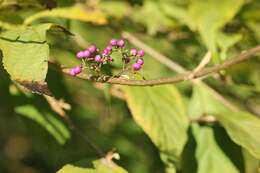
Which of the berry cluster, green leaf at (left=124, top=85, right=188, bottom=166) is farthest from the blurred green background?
the berry cluster

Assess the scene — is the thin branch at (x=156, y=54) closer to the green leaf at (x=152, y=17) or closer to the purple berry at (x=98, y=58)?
the green leaf at (x=152, y=17)

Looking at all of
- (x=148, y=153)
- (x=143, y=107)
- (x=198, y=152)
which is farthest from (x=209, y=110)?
(x=148, y=153)

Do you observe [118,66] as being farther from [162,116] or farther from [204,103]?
[204,103]

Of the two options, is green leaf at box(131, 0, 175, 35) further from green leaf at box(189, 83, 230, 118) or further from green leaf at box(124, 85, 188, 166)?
green leaf at box(124, 85, 188, 166)

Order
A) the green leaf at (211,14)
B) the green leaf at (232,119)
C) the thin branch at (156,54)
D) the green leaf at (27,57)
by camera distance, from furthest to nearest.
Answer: the thin branch at (156,54)
the green leaf at (211,14)
the green leaf at (232,119)
the green leaf at (27,57)

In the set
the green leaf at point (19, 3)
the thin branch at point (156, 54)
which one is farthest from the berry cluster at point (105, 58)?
the thin branch at point (156, 54)

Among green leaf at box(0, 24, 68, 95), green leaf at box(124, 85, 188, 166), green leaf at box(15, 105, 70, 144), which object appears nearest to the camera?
green leaf at box(0, 24, 68, 95)

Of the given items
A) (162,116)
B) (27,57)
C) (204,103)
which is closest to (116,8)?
(204,103)
